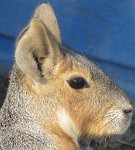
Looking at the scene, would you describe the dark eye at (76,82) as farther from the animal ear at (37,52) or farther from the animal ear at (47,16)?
the animal ear at (47,16)

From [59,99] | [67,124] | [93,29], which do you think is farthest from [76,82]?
[93,29]

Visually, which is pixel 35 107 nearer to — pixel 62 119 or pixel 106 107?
pixel 62 119

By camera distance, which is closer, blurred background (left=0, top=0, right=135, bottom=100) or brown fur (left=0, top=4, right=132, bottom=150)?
brown fur (left=0, top=4, right=132, bottom=150)

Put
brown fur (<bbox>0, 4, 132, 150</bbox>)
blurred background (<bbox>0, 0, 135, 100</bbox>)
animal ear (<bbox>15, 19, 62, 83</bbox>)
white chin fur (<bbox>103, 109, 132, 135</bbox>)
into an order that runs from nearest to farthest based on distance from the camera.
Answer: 1. animal ear (<bbox>15, 19, 62, 83</bbox>)
2. brown fur (<bbox>0, 4, 132, 150</bbox>)
3. white chin fur (<bbox>103, 109, 132, 135</bbox>)
4. blurred background (<bbox>0, 0, 135, 100</bbox>)

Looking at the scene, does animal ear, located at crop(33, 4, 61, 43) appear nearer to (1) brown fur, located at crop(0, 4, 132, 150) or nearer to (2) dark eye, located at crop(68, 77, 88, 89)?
(1) brown fur, located at crop(0, 4, 132, 150)

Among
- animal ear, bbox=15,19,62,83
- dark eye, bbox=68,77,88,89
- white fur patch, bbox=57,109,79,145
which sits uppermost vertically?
animal ear, bbox=15,19,62,83

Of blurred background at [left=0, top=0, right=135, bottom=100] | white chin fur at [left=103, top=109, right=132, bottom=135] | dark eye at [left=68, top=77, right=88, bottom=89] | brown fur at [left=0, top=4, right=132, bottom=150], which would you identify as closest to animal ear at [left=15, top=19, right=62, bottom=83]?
brown fur at [left=0, top=4, right=132, bottom=150]

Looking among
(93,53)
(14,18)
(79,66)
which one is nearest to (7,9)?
(14,18)
